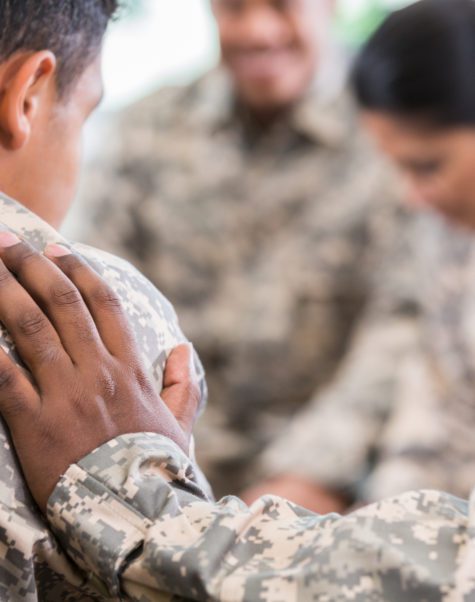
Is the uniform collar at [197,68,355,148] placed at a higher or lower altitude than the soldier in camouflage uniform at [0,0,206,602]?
lower

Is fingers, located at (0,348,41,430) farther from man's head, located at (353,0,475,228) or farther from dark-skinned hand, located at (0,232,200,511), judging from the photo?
man's head, located at (353,0,475,228)

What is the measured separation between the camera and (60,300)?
0.66m

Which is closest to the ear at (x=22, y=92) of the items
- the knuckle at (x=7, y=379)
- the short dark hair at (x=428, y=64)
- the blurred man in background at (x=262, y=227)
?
the knuckle at (x=7, y=379)

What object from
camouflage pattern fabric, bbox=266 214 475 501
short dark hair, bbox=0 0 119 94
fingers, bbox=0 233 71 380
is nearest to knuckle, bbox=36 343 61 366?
fingers, bbox=0 233 71 380

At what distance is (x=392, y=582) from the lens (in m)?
0.59

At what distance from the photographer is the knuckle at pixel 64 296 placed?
2.17 ft

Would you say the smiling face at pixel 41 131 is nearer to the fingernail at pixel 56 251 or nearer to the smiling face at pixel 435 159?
the fingernail at pixel 56 251

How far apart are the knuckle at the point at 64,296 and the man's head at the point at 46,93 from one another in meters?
0.15

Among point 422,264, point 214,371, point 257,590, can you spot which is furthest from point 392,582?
point 214,371

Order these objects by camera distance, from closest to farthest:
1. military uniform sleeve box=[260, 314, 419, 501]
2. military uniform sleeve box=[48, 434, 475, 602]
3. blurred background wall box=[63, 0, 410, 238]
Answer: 1. military uniform sleeve box=[48, 434, 475, 602]
2. military uniform sleeve box=[260, 314, 419, 501]
3. blurred background wall box=[63, 0, 410, 238]

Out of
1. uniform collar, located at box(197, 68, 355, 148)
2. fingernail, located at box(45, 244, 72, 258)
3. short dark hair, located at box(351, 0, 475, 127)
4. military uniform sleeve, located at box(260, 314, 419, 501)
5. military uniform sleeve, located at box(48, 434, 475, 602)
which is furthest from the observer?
uniform collar, located at box(197, 68, 355, 148)

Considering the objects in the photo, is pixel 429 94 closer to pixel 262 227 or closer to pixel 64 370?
pixel 262 227

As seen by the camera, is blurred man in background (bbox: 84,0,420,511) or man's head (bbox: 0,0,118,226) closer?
man's head (bbox: 0,0,118,226)

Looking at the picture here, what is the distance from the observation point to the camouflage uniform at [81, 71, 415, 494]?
1795 millimetres
